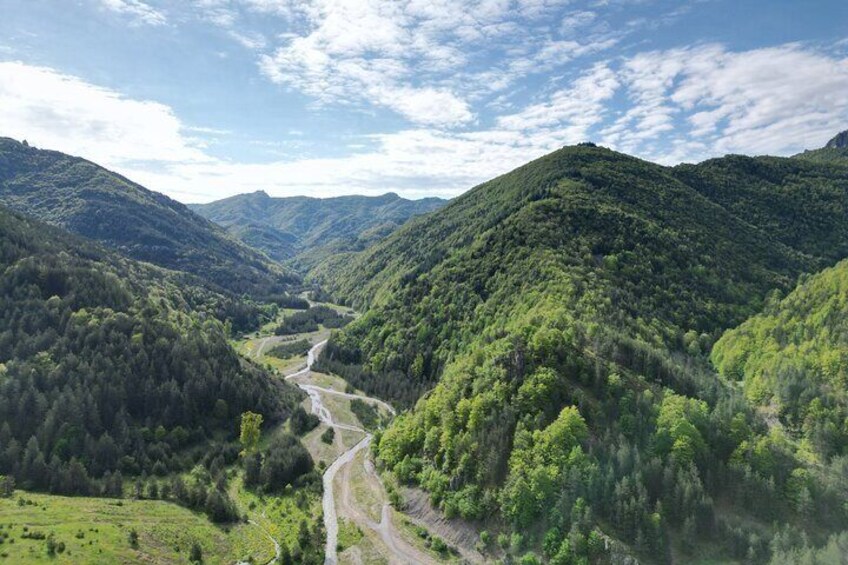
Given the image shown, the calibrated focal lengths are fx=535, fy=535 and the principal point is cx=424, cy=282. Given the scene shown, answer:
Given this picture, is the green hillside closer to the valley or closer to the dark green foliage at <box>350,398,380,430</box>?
the valley

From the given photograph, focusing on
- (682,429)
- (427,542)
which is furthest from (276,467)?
(682,429)

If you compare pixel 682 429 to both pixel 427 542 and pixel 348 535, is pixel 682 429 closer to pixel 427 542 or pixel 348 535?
pixel 427 542

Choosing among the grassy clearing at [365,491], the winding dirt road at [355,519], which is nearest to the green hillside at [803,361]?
the winding dirt road at [355,519]

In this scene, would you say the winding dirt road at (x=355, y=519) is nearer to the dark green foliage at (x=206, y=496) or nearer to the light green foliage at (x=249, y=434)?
the dark green foliage at (x=206, y=496)

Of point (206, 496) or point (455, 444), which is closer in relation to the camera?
point (455, 444)

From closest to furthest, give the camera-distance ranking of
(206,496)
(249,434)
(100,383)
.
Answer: (206,496) → (100,383) → (249,434)

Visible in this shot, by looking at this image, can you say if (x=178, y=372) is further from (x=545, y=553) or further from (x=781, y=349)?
(x=781, y=349)
